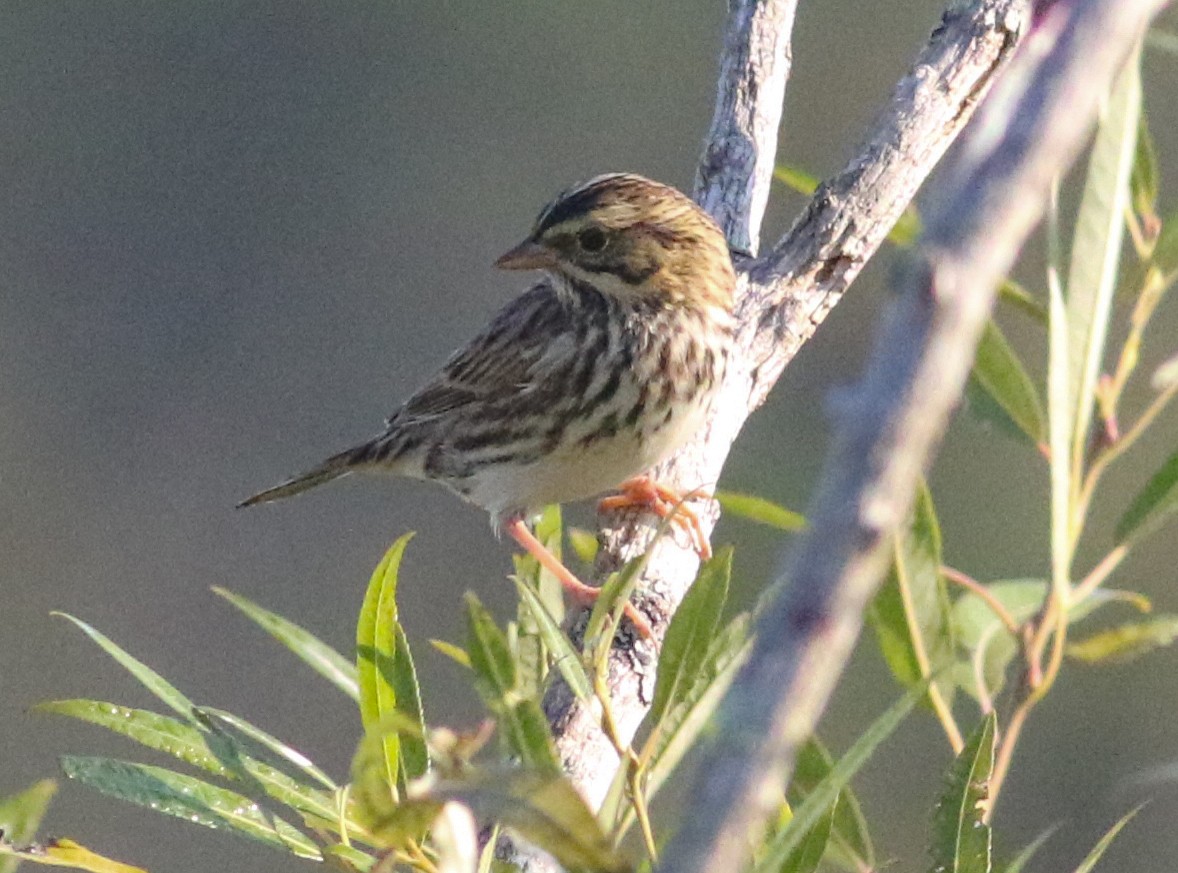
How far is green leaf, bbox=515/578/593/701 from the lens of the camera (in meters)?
1.90

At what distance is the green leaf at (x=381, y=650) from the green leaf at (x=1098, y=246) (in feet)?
2.77

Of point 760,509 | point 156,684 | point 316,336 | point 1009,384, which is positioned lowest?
point 316,336

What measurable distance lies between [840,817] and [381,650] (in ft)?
1.92

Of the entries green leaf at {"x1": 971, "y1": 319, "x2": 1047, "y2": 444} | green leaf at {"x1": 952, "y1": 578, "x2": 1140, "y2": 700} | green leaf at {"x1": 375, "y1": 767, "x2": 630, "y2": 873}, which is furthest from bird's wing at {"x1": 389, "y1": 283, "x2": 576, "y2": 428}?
green leaf at {"x1": 375, "y1": 767, "x2": 630, "y2": 873}

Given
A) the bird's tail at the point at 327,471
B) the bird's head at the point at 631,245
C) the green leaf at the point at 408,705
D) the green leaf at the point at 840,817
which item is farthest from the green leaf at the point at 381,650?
the bird's tail at the point at 327,471

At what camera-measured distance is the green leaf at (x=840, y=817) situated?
87.1 inches

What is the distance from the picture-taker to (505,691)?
5.48ft

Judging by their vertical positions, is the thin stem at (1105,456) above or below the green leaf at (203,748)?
above

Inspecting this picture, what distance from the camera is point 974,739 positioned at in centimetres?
188

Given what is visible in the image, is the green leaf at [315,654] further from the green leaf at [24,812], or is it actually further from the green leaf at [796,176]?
the green leaf at [796,176]

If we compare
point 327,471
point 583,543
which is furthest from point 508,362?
point 583,543

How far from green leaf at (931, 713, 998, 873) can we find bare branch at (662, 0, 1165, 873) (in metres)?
1.07

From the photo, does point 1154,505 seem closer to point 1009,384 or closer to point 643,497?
point 1009,384

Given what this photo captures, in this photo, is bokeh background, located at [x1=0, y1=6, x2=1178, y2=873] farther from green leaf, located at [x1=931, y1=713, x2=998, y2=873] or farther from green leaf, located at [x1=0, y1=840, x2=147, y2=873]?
green leaf, located at [x1=0, y1=840, x2=147, y2=873]
